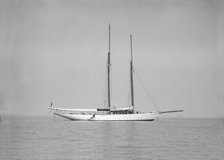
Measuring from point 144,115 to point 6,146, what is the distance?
5908 cm

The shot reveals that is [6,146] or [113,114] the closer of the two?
[6,146]

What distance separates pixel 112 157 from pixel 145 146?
851cm

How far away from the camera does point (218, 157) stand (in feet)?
104

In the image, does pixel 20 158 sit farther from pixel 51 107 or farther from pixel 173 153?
pixel 51 107

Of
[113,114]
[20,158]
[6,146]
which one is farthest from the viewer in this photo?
[113,114]

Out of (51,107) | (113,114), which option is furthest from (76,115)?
(113,114)

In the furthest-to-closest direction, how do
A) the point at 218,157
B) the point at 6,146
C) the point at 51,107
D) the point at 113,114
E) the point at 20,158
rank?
the point at 51,107 < the point at 113,114 < the point at 6,146 < the point at 218,157 < the point at 20,158

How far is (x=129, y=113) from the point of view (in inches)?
3568

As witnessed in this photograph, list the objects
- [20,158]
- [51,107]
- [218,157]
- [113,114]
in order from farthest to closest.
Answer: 1. [51,107]
2. [113,114]
3. [218,157]
4. [20,158]

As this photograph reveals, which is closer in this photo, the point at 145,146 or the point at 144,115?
the point at 145,146

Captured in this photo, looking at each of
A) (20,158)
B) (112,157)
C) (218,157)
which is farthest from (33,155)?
(218,157)

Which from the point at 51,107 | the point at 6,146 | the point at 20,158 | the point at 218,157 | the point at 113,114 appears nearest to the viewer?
the point at 20,158

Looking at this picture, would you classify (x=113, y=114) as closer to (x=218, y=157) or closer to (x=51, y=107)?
(x=51, y=107)

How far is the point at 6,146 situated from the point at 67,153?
23.4 feet
